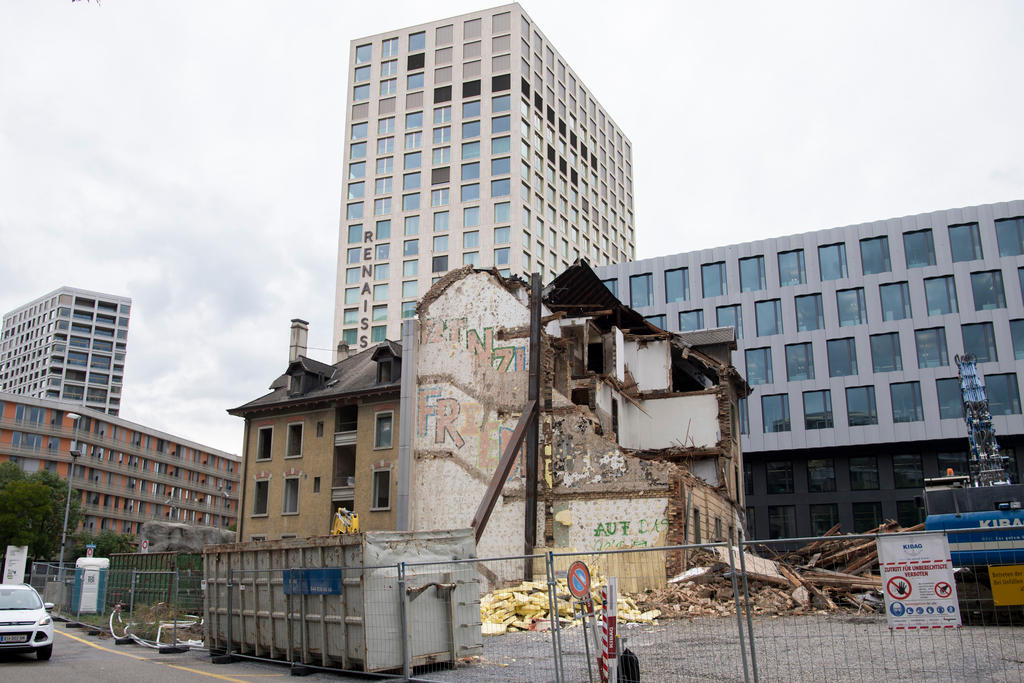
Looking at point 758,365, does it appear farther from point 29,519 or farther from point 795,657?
point 29,519

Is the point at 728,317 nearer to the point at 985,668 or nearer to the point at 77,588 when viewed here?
the point at 77,588

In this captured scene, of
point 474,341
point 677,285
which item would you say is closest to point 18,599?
point 474,341

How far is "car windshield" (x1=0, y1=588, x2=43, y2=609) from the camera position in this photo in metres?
15.4

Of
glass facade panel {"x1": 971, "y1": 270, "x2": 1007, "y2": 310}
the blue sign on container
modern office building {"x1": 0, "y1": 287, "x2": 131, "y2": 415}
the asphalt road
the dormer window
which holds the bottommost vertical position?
the asphalt road

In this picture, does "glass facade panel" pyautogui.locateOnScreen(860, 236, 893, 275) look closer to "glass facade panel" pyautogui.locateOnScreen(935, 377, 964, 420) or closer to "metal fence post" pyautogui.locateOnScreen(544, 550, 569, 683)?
"glass facade panel" pyautogui.locateOnScreen(935, 377, 964, 420)

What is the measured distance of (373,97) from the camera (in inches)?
3098

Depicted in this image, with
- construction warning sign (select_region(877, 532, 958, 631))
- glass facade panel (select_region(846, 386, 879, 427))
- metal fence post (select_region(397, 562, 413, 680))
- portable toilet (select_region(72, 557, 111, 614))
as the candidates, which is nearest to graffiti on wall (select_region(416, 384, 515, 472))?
portable toilet (select_region(72, 557, 111, 614))

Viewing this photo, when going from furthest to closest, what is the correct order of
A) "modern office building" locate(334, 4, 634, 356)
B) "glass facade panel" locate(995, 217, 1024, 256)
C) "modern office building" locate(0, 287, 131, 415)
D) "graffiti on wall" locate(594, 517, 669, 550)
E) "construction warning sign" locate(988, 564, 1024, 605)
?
"modern office building" locate(0, 287, 131, 415) < "modern office building" locate(334, 4, 634, 356) < "glass facade panel" locate(995, 217, 1024, 256) < "graffiti on wall" locate(594, 517, 669, 550) < "construction warning sign" locate(988, 564, 1024, 605)

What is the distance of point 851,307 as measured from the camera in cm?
5156

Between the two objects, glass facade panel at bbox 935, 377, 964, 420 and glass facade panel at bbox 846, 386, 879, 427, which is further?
glass facade panel at bbox 846, 386, 879, 427

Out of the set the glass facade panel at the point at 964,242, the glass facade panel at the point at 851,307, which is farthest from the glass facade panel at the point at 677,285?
the glass facade panel at the point at 964,242

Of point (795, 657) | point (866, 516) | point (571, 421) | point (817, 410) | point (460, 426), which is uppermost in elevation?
point (817, 410)

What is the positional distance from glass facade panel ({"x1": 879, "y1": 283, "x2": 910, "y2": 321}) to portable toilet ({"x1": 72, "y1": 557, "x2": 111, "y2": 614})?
4365 centimetres

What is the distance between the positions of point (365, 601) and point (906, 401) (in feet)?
145
